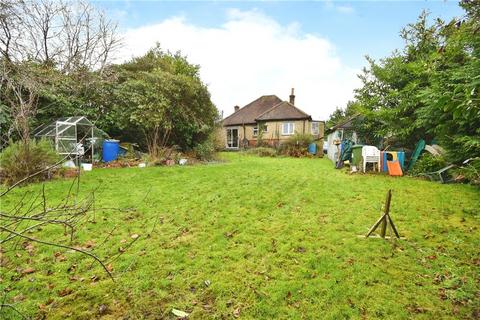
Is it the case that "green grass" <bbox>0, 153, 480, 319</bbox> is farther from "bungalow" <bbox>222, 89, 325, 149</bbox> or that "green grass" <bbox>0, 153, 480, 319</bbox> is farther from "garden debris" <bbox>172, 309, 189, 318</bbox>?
"bungalow" <bbox>222, 89, 325, 149</bbox>

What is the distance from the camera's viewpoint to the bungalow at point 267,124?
25.0m

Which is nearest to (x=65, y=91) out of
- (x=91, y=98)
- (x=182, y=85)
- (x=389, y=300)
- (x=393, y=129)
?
(x=91, y=98)

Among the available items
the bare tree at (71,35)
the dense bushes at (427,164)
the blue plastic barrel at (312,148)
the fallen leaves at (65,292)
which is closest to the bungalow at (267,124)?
the blue plastic barrel at (312,148)

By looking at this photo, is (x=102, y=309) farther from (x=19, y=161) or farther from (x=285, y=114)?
(x=285, y=114)

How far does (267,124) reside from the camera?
85.8 feet

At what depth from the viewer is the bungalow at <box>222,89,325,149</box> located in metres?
25.0

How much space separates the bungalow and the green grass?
1736cm

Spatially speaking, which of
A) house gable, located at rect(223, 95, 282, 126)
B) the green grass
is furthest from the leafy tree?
house gable, located at rect(223, 95, 282, 126)

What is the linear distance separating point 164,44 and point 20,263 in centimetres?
2292

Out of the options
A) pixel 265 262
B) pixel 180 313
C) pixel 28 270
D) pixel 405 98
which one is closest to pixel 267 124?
pixel 405 98

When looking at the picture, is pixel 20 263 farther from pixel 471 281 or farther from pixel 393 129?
pixel 393 129

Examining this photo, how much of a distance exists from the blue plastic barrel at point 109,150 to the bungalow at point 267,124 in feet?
47.9

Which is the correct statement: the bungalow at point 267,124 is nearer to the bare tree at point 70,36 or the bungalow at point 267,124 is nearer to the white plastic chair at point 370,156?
the white plastic chair at point 370,156

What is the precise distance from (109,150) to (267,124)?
17210mm
